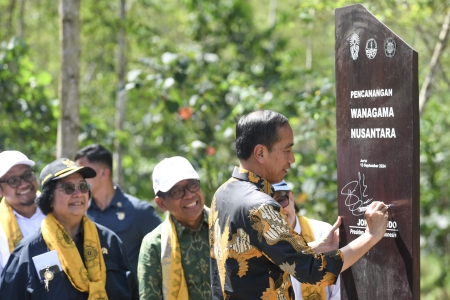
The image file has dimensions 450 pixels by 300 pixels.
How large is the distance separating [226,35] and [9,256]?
6438 mm

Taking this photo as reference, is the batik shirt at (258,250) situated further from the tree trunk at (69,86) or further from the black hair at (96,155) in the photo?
the tree trunk at (69,86)

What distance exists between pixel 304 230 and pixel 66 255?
1480 millimetres

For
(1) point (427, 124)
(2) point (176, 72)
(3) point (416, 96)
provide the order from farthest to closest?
(2) point (176, 72), (1) point (427, 124), (3) point (416, 96)

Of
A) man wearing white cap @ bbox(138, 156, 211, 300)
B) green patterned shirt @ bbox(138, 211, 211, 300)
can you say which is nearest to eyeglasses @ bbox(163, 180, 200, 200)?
man wearing white cap @ bbox(138, 156, 211, 300)

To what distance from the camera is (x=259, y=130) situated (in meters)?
2.96

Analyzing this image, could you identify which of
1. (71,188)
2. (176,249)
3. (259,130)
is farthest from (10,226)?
(259,130)

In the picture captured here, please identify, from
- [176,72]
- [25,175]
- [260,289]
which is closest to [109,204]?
[25,175]

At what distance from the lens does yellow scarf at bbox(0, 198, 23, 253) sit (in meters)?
4.45

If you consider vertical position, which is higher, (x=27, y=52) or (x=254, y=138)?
(x=27, y=52)

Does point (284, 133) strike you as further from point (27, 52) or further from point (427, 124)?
point (27, 52)

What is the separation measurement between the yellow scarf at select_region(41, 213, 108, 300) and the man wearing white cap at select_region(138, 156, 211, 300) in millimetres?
271

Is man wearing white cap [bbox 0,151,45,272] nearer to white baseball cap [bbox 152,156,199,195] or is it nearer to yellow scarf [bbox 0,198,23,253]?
yellow scarf [bbox 0,198,23,253]

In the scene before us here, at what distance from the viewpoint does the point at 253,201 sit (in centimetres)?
285
